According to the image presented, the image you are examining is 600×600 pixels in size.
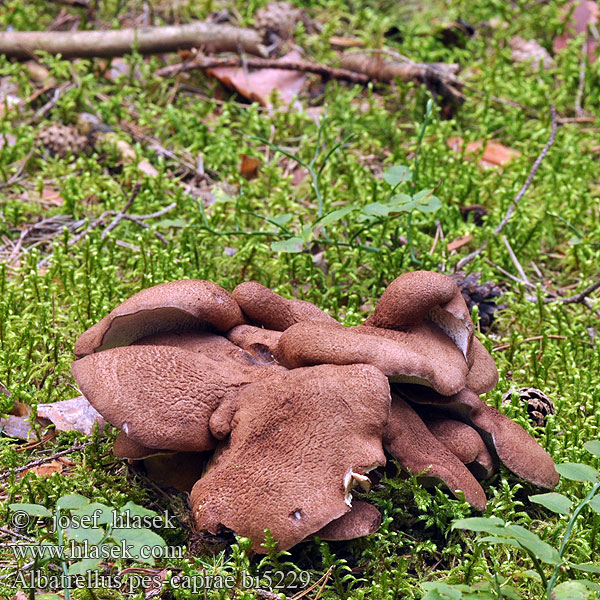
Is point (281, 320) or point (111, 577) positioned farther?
point (281, 320)

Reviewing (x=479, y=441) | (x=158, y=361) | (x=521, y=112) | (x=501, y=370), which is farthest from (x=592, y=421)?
(x=521, y=112)

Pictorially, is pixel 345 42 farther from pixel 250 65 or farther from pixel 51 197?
pixel 51 197

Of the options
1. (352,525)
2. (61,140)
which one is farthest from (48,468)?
(61,140)

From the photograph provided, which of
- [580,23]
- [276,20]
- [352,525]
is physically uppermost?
[580,23]

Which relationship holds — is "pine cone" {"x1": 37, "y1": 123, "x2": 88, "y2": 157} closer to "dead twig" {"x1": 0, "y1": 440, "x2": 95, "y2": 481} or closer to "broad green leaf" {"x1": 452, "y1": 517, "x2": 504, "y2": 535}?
"dead twig" {"x1": 0, "y1": 440, "x2": 95, "y2": 481}

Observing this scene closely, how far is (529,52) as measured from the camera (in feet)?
21.3

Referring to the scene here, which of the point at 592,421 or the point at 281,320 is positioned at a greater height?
the point at 281,320

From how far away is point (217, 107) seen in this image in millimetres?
5559

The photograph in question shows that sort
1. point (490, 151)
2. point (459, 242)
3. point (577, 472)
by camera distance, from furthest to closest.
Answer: point (490, 151)
point (459, 242)
point (577, 472)

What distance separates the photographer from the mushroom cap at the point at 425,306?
247 centimetres

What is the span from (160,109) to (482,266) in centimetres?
269

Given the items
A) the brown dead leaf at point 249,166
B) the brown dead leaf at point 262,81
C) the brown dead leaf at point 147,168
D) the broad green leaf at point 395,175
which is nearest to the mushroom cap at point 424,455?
the broad green leaf at point 395,175

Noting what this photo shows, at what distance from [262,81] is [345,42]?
111 centimetres

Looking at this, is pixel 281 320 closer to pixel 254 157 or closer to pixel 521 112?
pixel 254 157
